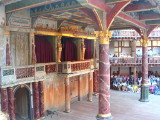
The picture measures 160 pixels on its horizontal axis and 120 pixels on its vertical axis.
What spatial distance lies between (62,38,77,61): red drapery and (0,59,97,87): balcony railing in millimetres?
1612

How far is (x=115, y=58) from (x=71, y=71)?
399 inches

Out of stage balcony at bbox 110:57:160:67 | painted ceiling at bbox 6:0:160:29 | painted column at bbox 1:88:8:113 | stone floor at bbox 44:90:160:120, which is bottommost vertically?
stone floor at bbox 44:90:160:120

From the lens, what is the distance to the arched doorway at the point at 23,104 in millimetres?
11375

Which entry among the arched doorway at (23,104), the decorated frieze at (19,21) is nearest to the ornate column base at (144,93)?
the arched doorway at (23,104)

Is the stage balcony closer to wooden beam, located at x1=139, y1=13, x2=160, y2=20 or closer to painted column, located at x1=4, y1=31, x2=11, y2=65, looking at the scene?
wooden beam, located at x1=139, y1=13, x2=160, y2=20

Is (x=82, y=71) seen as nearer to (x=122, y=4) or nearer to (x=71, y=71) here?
(x=71, y=71)

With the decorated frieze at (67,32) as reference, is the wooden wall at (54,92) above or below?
below

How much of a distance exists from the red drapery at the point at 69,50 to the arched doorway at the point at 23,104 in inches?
174

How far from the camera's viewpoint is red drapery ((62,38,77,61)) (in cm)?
1506

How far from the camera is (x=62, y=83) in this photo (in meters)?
14.0

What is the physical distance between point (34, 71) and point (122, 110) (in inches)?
256

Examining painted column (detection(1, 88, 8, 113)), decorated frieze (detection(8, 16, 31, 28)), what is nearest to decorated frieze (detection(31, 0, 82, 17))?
decorated frieze (detection(8, 16, 31, 28))

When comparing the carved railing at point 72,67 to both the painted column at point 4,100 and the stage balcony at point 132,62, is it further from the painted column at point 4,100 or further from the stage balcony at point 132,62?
the stage balcony at point 132,62

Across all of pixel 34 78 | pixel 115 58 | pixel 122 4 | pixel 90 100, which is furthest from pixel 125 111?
pixel 115 58
